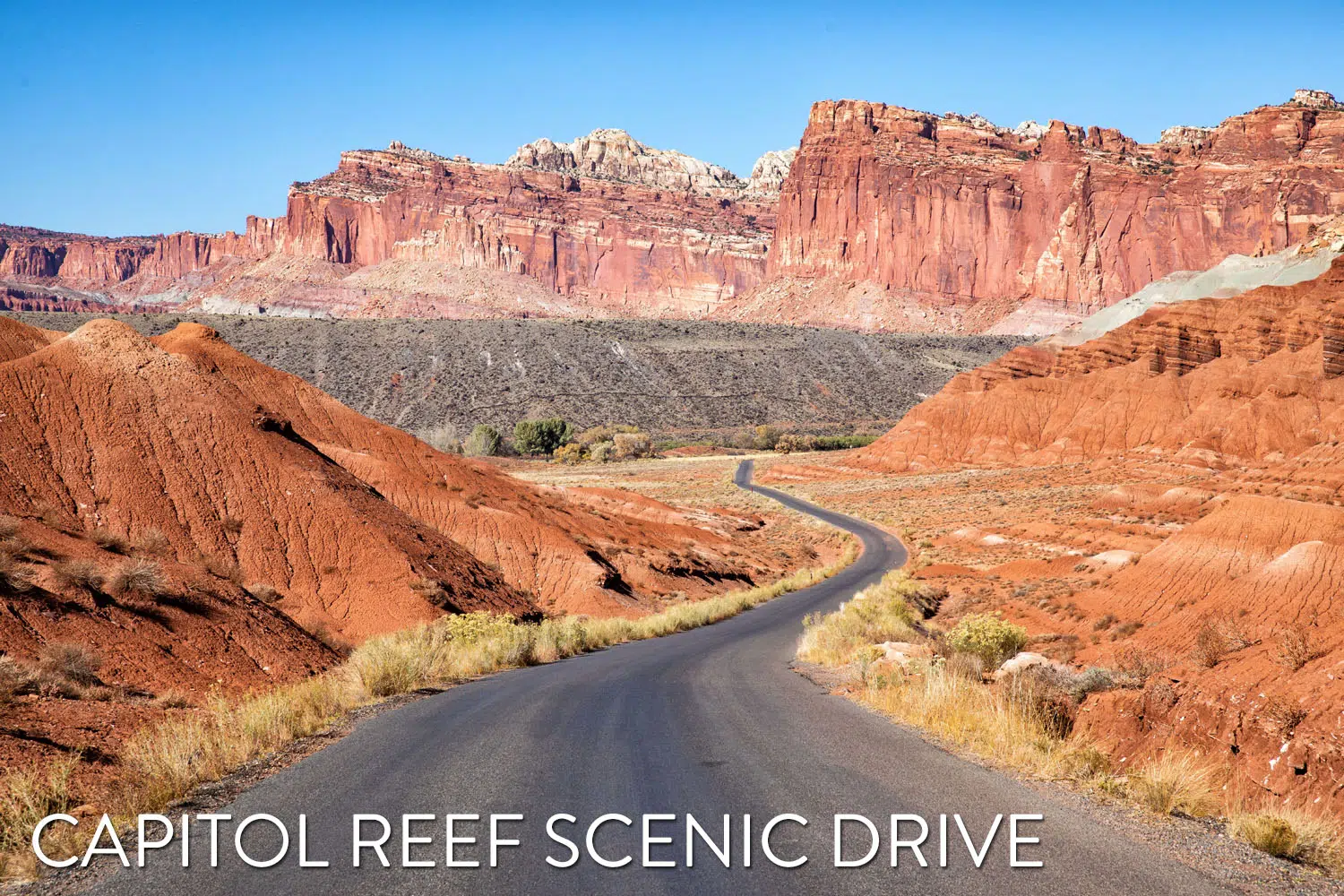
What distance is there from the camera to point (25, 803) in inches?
283

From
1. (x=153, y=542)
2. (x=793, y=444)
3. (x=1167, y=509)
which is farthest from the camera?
(x=793, y=444)

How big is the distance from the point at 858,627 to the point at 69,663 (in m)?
16.5

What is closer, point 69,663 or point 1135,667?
point 69,663

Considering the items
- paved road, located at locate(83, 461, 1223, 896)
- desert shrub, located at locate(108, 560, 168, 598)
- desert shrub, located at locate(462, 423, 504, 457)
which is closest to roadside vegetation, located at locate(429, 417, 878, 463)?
desert shrub, located at locate(462, 423, 504, 457)

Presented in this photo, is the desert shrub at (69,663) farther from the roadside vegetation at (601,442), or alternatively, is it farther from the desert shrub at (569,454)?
the desert shrub at (569,454)

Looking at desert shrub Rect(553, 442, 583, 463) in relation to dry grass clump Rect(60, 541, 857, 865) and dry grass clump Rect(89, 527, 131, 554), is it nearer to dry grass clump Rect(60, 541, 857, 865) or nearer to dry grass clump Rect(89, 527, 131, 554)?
dry grass clump Rect(60, 541, 857, 865)

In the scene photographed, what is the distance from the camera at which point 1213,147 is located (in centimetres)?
19612

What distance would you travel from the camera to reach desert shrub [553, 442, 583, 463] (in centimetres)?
10006

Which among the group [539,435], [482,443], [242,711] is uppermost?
[242,711]

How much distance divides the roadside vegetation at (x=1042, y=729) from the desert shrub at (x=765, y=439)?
9256cm

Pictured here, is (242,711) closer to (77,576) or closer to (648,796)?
(648,796)

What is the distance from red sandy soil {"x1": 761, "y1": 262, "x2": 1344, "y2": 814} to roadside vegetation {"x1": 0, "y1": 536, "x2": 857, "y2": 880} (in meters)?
9.64

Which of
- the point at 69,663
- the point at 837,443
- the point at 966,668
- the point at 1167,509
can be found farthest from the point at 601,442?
the point at 69,663

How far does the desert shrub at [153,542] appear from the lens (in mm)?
19688
